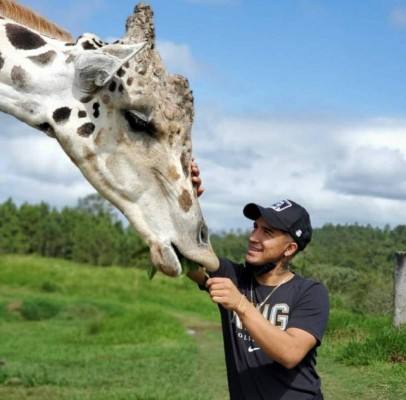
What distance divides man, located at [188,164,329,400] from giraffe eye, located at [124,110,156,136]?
37 centimetres

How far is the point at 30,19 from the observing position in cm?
497

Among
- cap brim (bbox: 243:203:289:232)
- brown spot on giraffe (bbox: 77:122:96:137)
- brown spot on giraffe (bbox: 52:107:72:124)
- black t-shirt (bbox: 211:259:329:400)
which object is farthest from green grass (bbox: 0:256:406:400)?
brown spot on giraffe (bbox: 52:107:72:124)

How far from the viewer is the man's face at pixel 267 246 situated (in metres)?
4.54

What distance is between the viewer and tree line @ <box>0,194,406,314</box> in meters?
11.9

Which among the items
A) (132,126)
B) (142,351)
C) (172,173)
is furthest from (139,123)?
(142,351)

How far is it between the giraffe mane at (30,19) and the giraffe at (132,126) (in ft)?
1.22

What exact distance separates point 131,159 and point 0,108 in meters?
0.89

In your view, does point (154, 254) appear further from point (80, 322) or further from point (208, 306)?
point (208, 306)

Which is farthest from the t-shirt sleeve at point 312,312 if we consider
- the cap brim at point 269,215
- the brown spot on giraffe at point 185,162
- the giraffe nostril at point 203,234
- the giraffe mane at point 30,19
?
the giraffe mane at point 30,19

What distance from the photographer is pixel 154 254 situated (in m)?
4.29

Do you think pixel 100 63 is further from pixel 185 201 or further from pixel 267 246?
pixel 267 246

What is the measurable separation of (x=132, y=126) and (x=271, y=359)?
59.6 inches

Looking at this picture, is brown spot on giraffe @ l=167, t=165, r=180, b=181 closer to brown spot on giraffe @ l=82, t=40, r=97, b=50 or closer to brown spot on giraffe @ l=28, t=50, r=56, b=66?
brown spot on giraffe @ l=82, t=40, r=97, b=50

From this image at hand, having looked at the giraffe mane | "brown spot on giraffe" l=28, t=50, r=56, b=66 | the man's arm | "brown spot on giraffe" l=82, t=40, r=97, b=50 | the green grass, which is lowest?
the green grass
